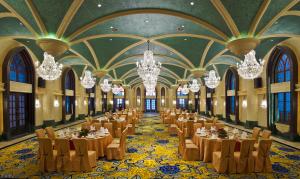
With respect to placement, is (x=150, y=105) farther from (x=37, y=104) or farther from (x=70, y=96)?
(x=37, y=104)

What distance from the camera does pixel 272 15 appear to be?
255 inches

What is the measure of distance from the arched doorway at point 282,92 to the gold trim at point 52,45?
1007cm

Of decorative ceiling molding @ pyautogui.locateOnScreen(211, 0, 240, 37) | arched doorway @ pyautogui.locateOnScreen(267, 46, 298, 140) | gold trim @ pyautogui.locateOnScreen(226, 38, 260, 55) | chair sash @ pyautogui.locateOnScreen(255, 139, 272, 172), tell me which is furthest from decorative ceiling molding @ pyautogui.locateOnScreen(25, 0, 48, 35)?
arched doorway @ pyautogui.locateOnScreen(267, 46, 298, 140)

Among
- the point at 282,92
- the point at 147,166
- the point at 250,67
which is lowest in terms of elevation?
the point at 147,166

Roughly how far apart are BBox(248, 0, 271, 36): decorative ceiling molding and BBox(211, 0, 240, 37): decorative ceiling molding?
0.45 meters

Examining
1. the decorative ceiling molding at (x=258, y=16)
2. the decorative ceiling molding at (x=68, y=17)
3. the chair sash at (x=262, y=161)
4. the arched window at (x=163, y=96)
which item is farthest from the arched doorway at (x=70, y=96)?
the arched window at (x=163, y=96)

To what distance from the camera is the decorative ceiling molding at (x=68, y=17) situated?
6428mm

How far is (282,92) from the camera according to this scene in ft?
33.5

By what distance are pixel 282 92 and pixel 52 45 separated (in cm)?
1115

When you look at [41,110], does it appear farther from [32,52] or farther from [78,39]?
[78,39]

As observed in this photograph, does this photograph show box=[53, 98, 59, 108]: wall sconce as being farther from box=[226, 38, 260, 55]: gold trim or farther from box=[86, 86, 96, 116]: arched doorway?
box=[226, 38, 260, 55]: gold trim

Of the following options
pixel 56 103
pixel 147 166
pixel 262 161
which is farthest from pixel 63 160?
pixel 56 103

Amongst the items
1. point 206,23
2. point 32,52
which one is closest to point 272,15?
point 206,23

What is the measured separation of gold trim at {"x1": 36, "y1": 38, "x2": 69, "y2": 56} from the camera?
7.08m
